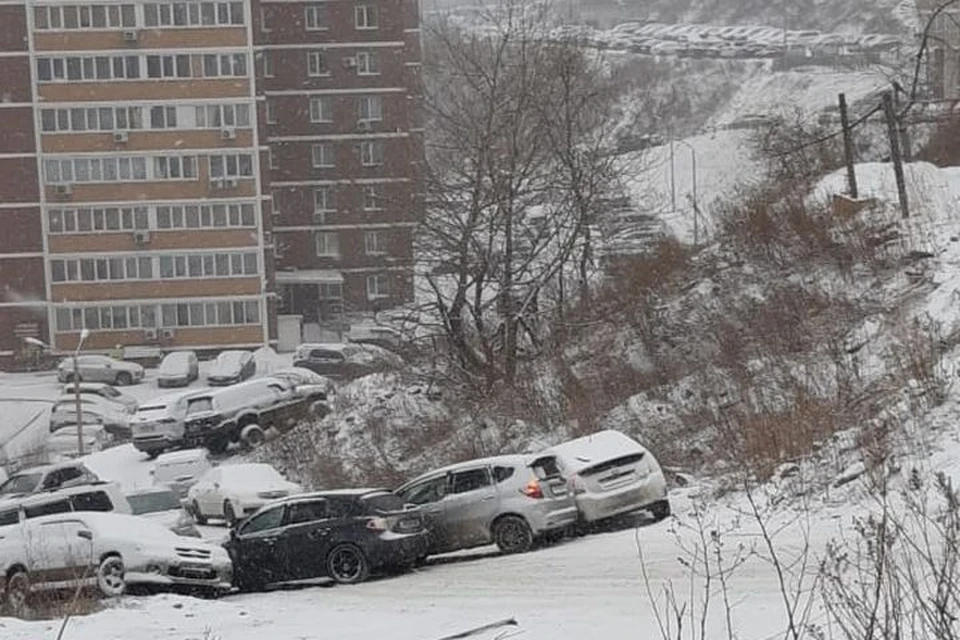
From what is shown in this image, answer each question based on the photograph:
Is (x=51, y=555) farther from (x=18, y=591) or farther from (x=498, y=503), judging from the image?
(x=498, y=503)

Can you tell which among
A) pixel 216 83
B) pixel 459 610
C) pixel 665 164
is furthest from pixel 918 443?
pixel 665 164

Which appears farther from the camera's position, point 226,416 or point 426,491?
point 226,416

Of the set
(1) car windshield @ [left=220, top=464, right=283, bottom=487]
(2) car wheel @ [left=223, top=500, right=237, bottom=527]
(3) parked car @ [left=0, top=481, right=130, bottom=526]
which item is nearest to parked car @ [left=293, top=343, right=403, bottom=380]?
(1) car windshield @ [left=220, top=464, right=283, bottom=487]

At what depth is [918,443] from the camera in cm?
1628

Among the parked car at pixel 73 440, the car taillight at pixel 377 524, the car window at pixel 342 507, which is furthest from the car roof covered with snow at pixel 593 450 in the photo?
the parked car at pixel 73 440

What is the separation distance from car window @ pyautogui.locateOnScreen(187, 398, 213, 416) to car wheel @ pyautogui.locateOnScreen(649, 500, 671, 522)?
25.3m

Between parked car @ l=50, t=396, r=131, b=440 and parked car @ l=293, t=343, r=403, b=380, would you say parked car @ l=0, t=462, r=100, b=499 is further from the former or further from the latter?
parked car @ l=50, t=396, r=131, b=440

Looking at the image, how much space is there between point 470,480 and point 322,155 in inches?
2349

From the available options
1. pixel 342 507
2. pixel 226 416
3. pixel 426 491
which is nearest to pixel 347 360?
pixel 226 416

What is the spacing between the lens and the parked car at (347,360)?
3588 cm

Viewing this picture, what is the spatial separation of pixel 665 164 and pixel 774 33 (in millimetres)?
52825

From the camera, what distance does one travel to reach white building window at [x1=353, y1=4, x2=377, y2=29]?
76188mm

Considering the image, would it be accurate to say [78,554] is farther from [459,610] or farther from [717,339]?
[717,339]

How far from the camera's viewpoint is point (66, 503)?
999 inches
